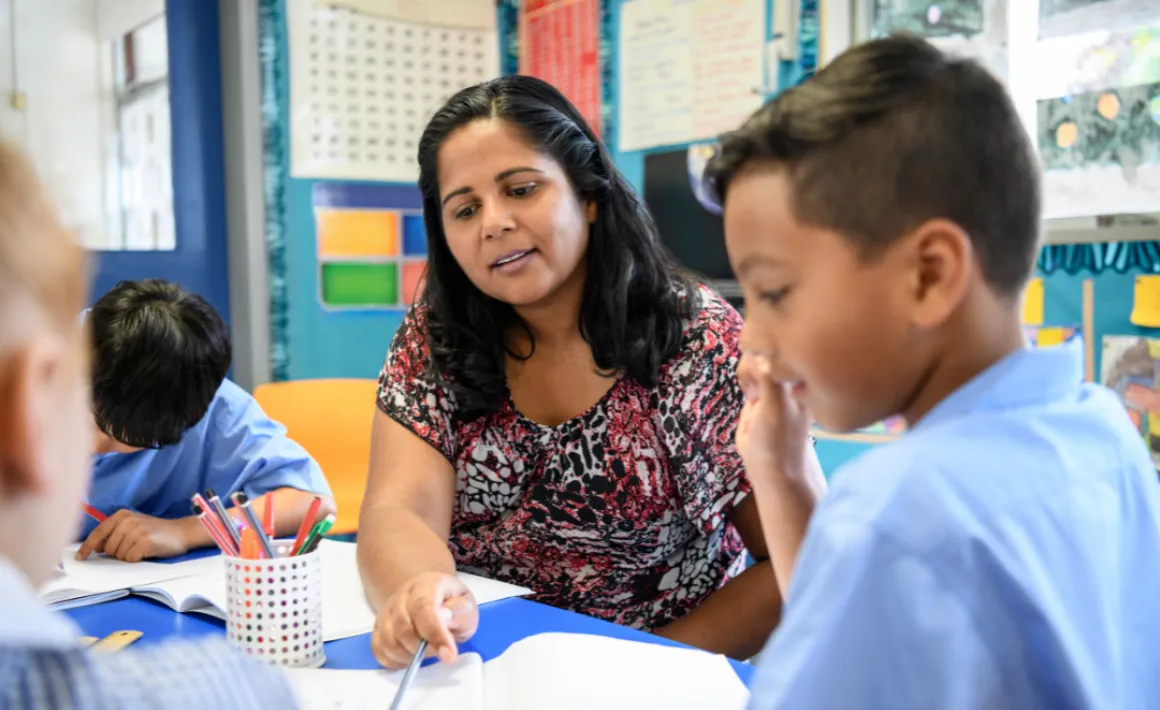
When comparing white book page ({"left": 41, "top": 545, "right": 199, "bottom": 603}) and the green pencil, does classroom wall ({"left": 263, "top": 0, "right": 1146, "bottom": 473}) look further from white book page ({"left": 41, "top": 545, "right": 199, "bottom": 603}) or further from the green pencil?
A: the green pencil

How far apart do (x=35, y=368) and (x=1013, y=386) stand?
51 cm

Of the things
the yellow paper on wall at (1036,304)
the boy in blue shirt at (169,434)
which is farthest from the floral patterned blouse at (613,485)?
the yellow paper on wall at (1036,304)

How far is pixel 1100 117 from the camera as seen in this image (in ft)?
6.19

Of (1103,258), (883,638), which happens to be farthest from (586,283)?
(1103,258)

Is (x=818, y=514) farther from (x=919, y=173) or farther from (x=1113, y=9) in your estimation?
(x=1113, y=9)

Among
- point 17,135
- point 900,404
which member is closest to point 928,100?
point 900,404

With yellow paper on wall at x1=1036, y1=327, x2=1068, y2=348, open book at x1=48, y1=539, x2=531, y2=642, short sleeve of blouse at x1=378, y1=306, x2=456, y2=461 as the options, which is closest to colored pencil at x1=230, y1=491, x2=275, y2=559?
open book at x1=48, y1=539, x2=531, y2=642

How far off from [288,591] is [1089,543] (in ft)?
2.28

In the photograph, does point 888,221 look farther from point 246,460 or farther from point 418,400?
point 246,460

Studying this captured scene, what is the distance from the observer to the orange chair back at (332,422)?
228 cm

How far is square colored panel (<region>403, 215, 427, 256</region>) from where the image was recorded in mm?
3111

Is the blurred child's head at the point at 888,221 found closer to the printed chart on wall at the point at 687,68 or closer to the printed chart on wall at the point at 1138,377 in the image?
the printed chart on wall at the point at 1138,377

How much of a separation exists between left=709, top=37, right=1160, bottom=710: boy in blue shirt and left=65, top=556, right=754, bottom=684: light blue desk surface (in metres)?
0.40

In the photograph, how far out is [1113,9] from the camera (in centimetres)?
187
